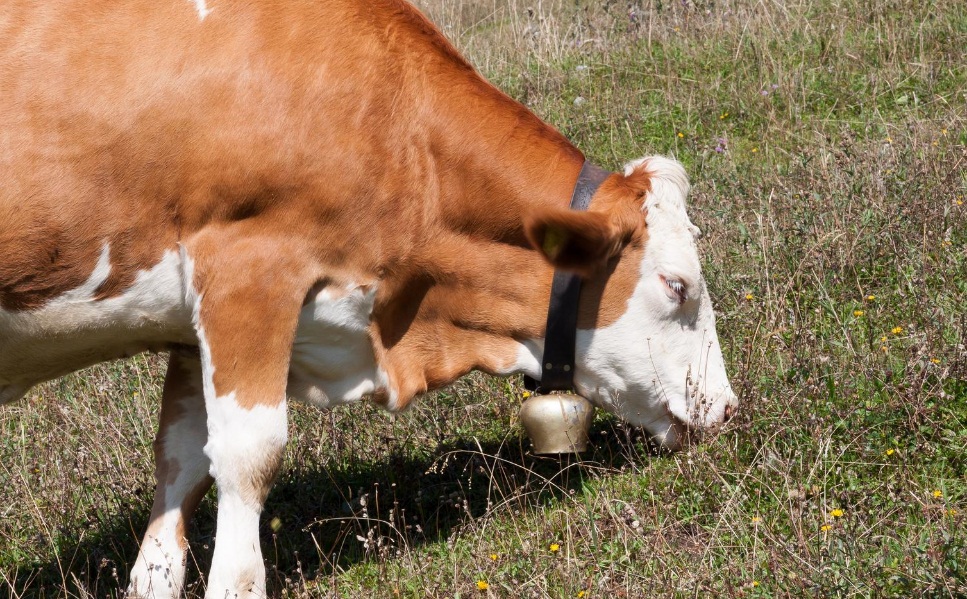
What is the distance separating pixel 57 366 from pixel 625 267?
7.31 ft

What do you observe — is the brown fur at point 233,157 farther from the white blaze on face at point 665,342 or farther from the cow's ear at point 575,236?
the white blaze on face at point 665,342

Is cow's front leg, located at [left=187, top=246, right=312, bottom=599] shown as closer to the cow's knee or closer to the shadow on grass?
the cow's knee

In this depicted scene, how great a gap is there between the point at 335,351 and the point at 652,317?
1.25m

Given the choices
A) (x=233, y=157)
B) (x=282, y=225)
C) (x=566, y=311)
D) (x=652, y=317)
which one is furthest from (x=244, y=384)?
(x=652, y=317)

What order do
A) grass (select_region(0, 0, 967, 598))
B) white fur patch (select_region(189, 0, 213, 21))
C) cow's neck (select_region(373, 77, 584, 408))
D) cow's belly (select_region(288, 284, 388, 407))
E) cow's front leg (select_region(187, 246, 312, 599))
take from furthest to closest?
cow's neck (select_region(373, 77, 584, 408)) → cow's belly (select_region(288, 284, 388, 407)) → white fur patch (select_region(189, 0, 213, 21)) → cow's front leg (select_region(187, 246, 312, 599)) → grass (select_region(0, 0, 967, 598))

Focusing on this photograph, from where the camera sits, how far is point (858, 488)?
13.4 ft

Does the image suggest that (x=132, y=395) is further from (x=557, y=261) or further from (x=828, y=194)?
(x=828, y=194)

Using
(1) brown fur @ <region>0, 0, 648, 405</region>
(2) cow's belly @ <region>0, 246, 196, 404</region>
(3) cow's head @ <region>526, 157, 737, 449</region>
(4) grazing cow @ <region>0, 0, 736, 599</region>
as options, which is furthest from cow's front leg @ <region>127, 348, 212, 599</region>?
(3) cow's head @ <region>526, 157, 737, 449</region>

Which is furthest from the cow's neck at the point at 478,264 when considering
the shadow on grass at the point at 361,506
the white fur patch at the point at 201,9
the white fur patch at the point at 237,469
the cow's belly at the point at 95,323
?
the white fur patch at the point at 201,9

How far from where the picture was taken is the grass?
3.82m

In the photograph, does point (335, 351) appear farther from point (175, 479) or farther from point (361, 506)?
point (175, 479)

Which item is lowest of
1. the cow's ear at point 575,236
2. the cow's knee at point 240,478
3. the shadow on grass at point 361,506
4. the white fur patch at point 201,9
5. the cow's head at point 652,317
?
the shadow on grass at point 361,506

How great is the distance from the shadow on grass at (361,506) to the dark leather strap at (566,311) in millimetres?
→ 401

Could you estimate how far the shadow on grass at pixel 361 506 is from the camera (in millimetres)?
4672
